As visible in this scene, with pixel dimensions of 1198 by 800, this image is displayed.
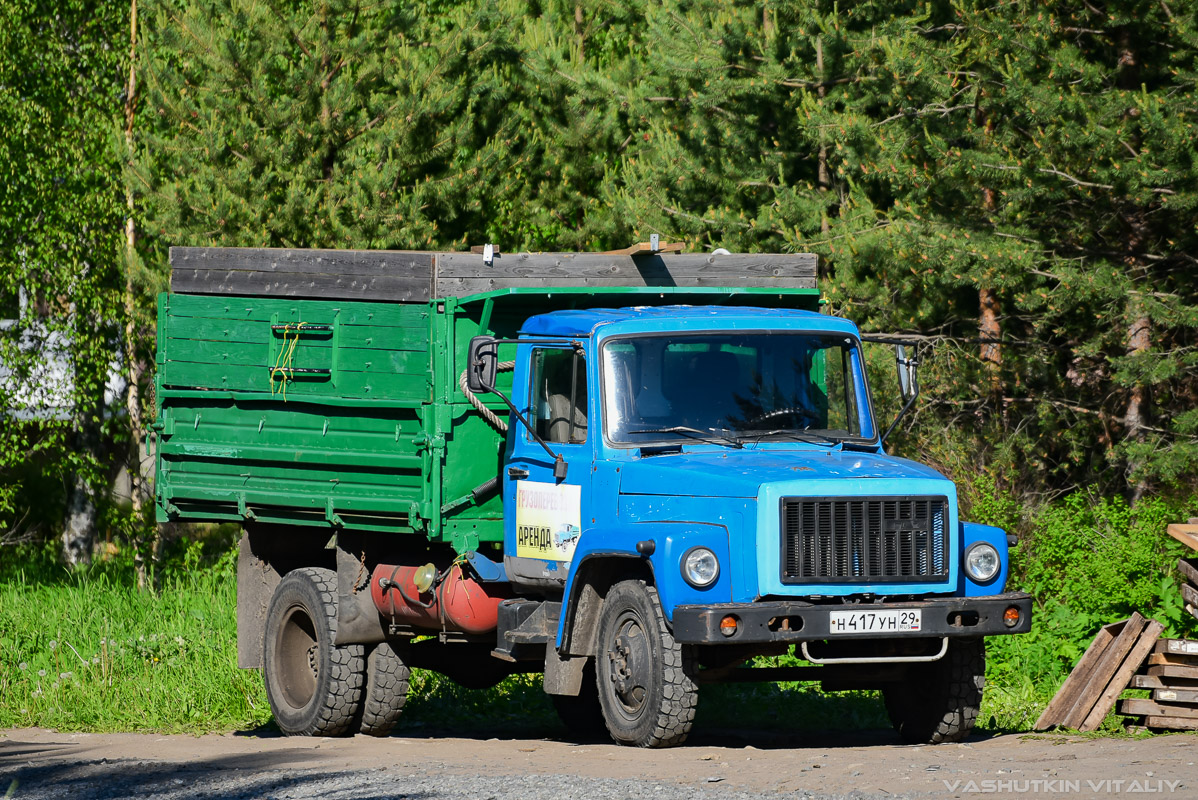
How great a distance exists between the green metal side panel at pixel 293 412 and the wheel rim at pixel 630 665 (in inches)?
67.5

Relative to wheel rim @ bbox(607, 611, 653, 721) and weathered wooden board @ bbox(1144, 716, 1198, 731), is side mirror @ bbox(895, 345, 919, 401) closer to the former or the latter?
wheel rim @ bbox(607, 611, 653, 721)

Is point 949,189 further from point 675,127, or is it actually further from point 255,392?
point 255,392

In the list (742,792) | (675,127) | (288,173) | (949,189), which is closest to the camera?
(742,792)

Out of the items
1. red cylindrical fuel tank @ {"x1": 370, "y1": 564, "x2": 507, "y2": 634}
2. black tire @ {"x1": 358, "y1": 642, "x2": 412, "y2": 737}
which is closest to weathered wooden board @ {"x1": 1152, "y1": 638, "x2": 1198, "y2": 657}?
red cylindrical fuel tank @ {"x1": 370, "y1": 564, "x2": 507, "y2": 634}

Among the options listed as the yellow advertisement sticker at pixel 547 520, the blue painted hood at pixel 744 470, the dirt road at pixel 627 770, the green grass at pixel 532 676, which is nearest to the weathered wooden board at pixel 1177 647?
the dirt road at pixel 627 770

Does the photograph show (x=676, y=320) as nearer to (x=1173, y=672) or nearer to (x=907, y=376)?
(x=907, y=376)

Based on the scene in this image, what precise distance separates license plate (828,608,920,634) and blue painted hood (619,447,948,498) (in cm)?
68

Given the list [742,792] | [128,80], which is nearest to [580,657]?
[742,792]

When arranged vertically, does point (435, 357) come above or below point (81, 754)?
above

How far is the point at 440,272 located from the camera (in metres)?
10.0

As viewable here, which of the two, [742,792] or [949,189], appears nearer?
[742,792]

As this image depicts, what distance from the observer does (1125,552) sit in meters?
12.6

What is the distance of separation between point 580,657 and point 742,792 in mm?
2061

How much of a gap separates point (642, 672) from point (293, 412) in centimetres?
352
